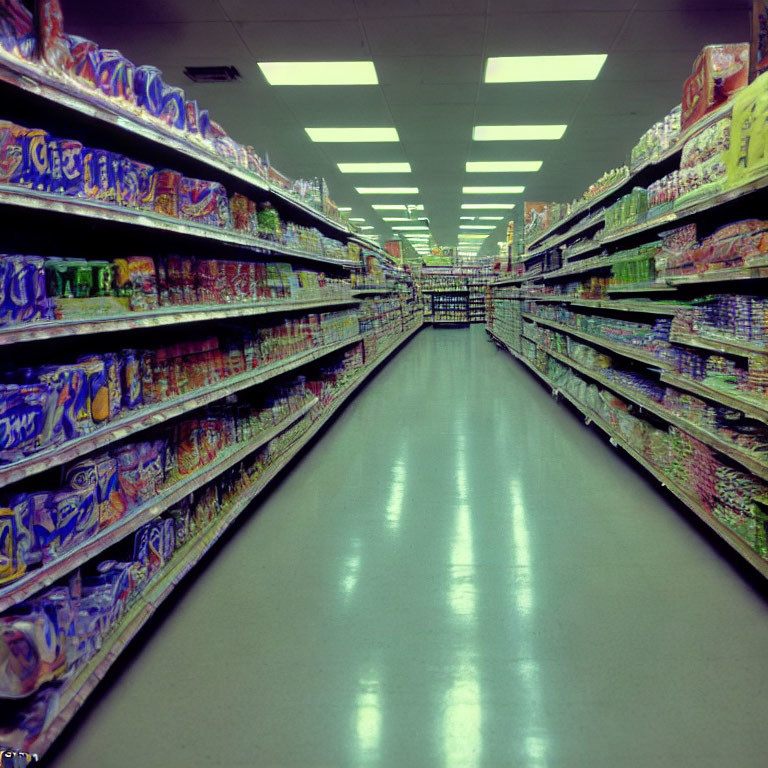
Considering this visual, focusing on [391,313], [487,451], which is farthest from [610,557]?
[391,313]

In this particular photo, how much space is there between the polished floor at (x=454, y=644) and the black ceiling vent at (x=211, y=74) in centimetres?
429

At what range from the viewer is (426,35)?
4.58 metres

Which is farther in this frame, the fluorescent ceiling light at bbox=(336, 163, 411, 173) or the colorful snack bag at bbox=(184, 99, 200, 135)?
the fluorescent ceiling light at bbox=(336, 163, 411, 173)

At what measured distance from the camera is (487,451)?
13.6ft

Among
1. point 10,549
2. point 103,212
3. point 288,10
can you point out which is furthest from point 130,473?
point 288,10

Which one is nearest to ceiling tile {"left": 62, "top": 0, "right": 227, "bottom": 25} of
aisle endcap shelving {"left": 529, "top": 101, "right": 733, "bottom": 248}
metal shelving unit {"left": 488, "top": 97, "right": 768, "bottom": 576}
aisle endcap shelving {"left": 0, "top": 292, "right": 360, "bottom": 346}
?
aisle endcap shelving {"left": 0, "top": 292, "right": 360, "bottom": 346}

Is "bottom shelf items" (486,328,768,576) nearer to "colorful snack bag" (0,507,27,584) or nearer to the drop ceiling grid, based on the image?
"colorful snack bag" (0,507,27,584)

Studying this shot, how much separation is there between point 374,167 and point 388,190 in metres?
1.96

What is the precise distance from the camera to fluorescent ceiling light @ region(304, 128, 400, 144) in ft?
23.3

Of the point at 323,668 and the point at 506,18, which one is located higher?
the point at 506,18

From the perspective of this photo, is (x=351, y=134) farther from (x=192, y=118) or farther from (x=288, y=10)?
(x=192, y=118)

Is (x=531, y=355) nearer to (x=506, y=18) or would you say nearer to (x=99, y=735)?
(x=506, y=18)

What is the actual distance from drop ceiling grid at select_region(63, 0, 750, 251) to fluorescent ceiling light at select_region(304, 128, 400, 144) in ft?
0.59

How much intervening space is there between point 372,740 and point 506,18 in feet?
16.2
